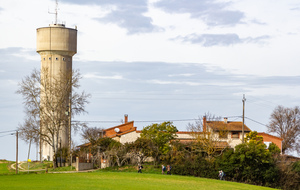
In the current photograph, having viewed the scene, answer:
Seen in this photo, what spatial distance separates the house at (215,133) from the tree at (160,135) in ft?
7.52

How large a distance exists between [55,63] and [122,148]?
930 inches

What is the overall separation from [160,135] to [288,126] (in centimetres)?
3195

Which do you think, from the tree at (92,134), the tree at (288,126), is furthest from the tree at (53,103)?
the tree at (288,126)

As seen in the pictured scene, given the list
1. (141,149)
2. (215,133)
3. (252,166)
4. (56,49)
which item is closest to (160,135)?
(141,149)

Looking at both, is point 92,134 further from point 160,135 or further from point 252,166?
point 252,166

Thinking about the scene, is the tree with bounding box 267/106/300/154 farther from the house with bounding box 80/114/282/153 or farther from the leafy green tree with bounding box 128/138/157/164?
the leafy green tree with bounding box 128/138/157/164

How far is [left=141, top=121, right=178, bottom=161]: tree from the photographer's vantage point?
2579 inches

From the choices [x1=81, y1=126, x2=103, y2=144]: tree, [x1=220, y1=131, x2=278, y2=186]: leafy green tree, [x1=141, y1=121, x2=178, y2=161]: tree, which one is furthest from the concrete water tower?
[x1=220, y1=131, x2=278, y2=186]: leafy green tree

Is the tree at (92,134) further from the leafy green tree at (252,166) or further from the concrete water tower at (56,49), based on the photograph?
the leafy green tree at (252,166)

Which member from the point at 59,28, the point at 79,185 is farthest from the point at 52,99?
the point at 79,185

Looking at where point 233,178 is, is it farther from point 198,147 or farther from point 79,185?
point 79,185

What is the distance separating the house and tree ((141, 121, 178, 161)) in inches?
90.2

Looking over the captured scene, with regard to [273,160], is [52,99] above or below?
above

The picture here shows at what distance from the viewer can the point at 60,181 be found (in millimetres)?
42562
